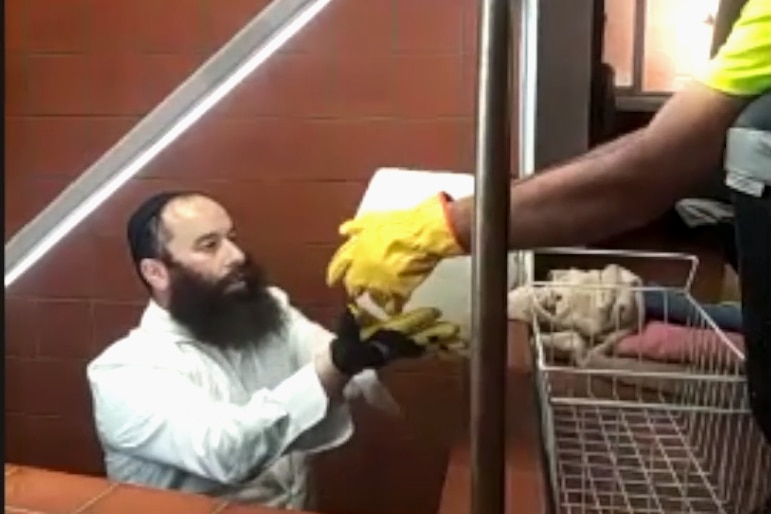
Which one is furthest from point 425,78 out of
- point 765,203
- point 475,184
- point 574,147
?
point 475,184

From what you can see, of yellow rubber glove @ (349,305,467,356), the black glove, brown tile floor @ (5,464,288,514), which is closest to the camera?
brown tile floor @ (5,464,288,514)

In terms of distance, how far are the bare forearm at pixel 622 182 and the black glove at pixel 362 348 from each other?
55 cm

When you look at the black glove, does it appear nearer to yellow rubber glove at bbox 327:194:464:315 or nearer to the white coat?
the white coat

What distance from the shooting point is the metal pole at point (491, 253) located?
47cm

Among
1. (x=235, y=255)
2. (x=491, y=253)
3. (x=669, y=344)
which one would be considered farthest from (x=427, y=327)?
(x=491, y=253)

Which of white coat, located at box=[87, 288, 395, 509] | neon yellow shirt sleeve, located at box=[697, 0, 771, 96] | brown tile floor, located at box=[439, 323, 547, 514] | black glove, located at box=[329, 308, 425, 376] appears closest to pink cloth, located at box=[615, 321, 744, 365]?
brown tile floor, located at box=[439, 323, 547, 514]

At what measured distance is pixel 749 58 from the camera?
2.46 ft

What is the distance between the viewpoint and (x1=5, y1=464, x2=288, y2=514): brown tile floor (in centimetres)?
109

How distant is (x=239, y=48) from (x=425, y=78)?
0.88 ft

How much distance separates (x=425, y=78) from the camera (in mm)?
1641

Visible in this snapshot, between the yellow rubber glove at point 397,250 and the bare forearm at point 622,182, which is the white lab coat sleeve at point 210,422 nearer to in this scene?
the yellow rubber glove at point 397,250

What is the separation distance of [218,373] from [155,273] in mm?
198

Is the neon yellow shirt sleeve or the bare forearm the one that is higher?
the neon yellow shirt sleeve

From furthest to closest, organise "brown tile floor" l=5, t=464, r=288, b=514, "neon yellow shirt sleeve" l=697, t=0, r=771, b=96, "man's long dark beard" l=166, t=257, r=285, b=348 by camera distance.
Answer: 1. "man's long dark beard" l=166, t=257, r=285, b=348
2. "brown tile floor" l=5, t=464, r=288, b=514
3. "neon yellow shirt sleeve" l=697, t=0, r=771, b=96
